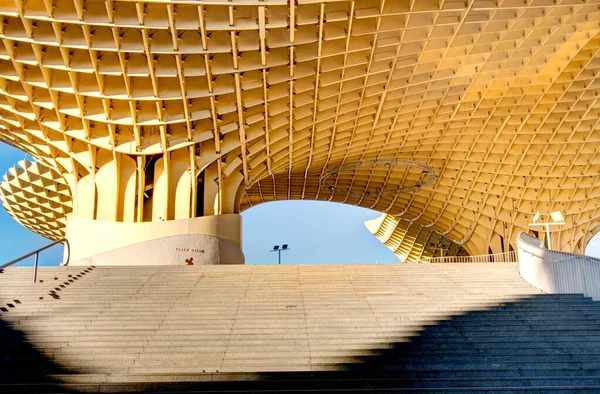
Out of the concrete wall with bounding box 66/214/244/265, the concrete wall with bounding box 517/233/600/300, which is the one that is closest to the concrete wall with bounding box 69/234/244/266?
the concrete wall with bounding box 66/214/244/265

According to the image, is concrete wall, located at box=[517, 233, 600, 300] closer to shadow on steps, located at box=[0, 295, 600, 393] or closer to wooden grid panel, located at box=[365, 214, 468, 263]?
shadow on steps, located at box=[0, 295, 600, 393]

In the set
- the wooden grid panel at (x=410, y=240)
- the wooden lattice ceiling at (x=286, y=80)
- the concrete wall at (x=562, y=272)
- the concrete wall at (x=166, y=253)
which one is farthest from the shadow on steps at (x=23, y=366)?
the wooden grid panel at (x=410, y=240)

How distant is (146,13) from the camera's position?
74.8 feet

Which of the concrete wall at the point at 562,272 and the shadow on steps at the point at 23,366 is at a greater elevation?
the concrete wall at the point at 562,272

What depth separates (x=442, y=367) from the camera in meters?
10.8

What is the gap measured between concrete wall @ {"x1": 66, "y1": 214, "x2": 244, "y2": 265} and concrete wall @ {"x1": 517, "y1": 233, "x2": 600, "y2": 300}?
1583cm

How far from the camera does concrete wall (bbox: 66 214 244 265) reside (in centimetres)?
2820

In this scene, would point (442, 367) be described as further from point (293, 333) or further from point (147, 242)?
point (147, 242)

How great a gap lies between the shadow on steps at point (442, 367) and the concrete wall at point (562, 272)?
1.49 meters

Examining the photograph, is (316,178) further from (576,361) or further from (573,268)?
(576,361)

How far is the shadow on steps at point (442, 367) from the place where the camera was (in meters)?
9.67

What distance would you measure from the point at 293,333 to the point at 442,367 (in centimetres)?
320

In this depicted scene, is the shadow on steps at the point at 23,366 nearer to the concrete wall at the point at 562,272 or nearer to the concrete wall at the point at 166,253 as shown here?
the concrete wall at the point at 562,272

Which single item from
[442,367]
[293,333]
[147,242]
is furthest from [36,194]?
[442,367]
